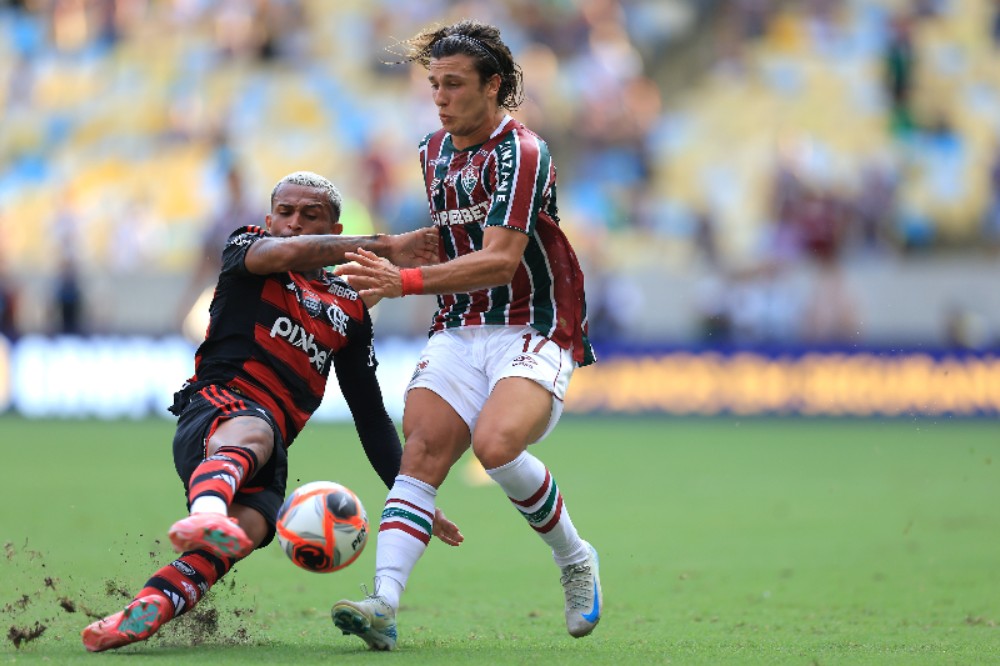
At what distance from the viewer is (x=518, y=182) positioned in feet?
19.6

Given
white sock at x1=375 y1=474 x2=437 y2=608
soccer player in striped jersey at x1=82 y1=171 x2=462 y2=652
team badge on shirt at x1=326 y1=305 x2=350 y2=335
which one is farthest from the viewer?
team badge on shirt at x1=326 y1=305 x2=350 y2=335

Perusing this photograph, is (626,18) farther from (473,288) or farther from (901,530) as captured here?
(473,288)

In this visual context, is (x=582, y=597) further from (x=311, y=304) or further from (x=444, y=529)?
(x=311, y=304)

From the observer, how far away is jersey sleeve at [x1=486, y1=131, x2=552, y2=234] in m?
5.93

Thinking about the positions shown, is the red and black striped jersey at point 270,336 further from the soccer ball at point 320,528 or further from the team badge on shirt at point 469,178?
the team badge on shirt at point 469,178

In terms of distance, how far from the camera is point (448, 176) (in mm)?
6215

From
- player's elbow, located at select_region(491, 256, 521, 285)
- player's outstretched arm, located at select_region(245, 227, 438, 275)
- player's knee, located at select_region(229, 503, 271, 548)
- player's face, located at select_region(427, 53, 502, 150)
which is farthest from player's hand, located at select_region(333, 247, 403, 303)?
player's knee, located at select_region(229, 503, 271, 548)

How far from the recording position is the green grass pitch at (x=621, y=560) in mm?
5918

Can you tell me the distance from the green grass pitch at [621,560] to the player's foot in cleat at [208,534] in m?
0.48

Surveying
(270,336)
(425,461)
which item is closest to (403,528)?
(425,461)

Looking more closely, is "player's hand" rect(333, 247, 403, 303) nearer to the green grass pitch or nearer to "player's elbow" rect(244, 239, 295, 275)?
"player's elbow" rect(244, 239, 295, 275)

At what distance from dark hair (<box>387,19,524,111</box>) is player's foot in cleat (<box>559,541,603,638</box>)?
1904 millimetres

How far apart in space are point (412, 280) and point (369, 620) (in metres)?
1.22

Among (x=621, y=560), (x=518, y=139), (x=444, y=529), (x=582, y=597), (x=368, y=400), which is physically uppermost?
(x=518, y=139)
